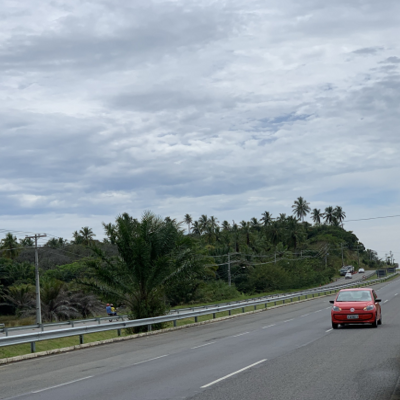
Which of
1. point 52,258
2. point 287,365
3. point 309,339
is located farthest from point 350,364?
point 52,258

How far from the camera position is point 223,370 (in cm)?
1134

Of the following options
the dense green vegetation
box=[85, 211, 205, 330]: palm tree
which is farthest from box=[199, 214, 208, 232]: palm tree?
box=[85, 211, 205, 330]: palm tree

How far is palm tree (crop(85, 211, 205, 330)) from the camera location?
26203mm

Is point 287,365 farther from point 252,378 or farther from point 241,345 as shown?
point 241,345

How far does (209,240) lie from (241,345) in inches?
3886

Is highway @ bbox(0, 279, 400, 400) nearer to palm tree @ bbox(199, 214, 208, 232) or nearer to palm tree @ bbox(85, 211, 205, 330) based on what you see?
palm tree @ bbox(85, 211, 205, 330)

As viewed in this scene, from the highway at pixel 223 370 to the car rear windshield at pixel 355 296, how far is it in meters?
2.44

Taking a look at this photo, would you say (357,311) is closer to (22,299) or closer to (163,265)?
(163,265)

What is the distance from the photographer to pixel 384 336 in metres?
17.3

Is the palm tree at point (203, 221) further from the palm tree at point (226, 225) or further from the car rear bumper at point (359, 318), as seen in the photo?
the car rear bumper at point (359, 318)

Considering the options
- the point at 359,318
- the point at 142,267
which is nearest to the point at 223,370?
the point at 359,318

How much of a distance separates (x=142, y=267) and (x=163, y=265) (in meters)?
1.01

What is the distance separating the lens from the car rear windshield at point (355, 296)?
68.6 ft

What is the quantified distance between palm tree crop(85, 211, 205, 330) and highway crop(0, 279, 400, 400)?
785 centimetres
